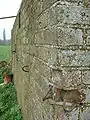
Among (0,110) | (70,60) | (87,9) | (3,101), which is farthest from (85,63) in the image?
(3,101)

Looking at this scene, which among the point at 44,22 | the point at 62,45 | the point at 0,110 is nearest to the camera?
the point at 62,45

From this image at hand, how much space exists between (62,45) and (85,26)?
25cm

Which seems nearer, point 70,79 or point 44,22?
point 70,79

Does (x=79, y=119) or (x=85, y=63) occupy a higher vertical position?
(x=85, y=63)

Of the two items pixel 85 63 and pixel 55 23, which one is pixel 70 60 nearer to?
pixel 85 63

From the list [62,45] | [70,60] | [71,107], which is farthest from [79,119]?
[62,45]

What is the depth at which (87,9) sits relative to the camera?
2.07 metres

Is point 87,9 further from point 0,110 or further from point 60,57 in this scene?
point 0,110

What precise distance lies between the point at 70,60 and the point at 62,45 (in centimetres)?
14

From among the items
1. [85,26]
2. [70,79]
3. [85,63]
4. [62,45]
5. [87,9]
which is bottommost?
[70,79]

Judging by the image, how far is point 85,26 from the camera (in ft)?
6.81

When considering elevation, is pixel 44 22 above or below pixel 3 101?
above

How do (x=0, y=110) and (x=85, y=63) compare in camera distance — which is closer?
(x=85, y=63)

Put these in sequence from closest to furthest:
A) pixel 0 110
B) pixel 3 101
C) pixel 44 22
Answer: pixel 44 22, pixel 0 110, pixel 3 101
